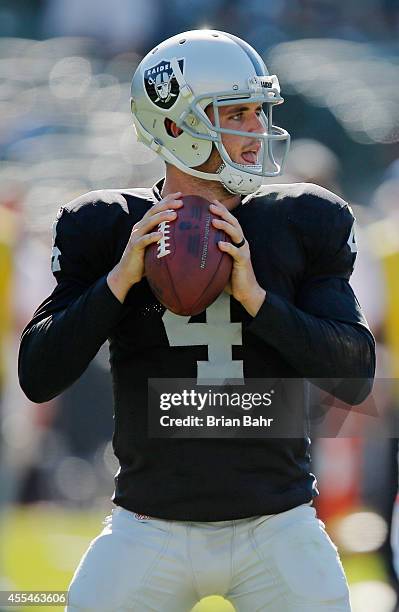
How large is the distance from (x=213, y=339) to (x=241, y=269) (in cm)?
16

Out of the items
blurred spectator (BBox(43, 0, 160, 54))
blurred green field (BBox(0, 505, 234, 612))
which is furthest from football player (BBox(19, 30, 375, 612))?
blurred spectator (BBox(43, 0, 160, 54))

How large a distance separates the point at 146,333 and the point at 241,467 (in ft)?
0.90

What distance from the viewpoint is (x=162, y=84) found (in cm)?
192

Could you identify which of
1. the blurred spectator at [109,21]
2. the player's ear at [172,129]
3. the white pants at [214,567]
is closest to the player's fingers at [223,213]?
the player's ear at [172,129]

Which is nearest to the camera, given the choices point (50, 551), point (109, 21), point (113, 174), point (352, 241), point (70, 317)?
point (70, 317)

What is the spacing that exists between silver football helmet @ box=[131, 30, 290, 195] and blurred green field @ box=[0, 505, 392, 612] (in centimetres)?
168

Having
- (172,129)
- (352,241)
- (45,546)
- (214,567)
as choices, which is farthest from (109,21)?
(214,567)

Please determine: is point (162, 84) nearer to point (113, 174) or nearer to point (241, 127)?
point (241, 127)

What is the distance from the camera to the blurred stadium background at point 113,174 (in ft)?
11.6

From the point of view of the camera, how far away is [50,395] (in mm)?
1907

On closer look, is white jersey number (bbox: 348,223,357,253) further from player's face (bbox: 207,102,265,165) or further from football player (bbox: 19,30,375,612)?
player's face (bbox: 207,102,265,165)

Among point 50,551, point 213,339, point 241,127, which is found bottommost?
point 50,551

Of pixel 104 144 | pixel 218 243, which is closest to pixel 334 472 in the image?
pixel 104 144

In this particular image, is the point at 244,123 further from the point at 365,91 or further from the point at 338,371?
the point at 365,91
